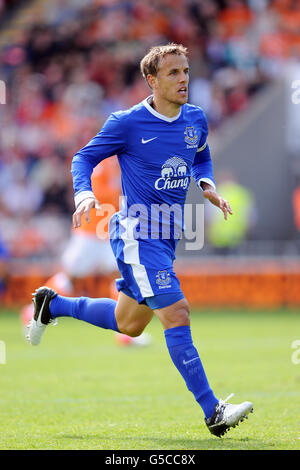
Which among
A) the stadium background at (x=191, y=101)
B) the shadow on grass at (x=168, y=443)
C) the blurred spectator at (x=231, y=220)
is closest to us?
the shadow on grass at (x=168, y=443)

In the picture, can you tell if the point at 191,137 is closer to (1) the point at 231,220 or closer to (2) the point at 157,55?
(2) the point at 157,55

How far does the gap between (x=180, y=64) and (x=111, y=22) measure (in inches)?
522

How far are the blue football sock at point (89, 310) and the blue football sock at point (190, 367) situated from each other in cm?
72

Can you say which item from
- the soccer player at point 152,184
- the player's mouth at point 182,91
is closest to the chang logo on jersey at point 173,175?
the soccer player at point 152,184

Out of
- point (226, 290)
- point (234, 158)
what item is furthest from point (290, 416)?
point (234, 158)

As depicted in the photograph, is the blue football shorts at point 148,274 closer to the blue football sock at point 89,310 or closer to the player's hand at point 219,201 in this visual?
the blue football sock at point 89,310

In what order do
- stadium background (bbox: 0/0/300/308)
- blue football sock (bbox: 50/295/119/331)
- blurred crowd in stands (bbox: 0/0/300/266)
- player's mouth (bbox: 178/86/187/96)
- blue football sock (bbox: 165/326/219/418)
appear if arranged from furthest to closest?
blurred crowd in stands (bbox: 0/0/300/266)
stadium background (bbox: 0/0/300/308)
blue football sock (bbox: 50/295/119/331)
player's mouth (bbox: 178/86/187/96)
blue football sock (bbox: 165/326/219/418)

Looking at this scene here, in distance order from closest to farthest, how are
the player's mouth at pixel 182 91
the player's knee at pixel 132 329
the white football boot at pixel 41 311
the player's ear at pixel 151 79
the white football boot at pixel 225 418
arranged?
the white football boot at pixel 225 418, the player's mouth at pixel 182 91, the player's ear at pixel 151 79, the player's knee at pixel 132 329, the white football boot at pixel 41 311

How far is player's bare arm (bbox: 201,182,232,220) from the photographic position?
18.4ft

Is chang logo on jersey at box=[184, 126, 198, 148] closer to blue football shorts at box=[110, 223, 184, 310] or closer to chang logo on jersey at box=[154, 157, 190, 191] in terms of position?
chang logo on jersey at box=[154, 157, 190, 191]

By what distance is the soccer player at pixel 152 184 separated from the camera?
17.9ft

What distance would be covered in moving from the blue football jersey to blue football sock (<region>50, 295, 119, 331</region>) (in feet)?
1.82

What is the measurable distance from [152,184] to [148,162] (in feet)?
0.48

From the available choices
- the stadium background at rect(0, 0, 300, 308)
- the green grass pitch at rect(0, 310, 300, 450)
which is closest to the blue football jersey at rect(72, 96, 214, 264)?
the green grass pitch at rect(0, 310, 300, 450)
